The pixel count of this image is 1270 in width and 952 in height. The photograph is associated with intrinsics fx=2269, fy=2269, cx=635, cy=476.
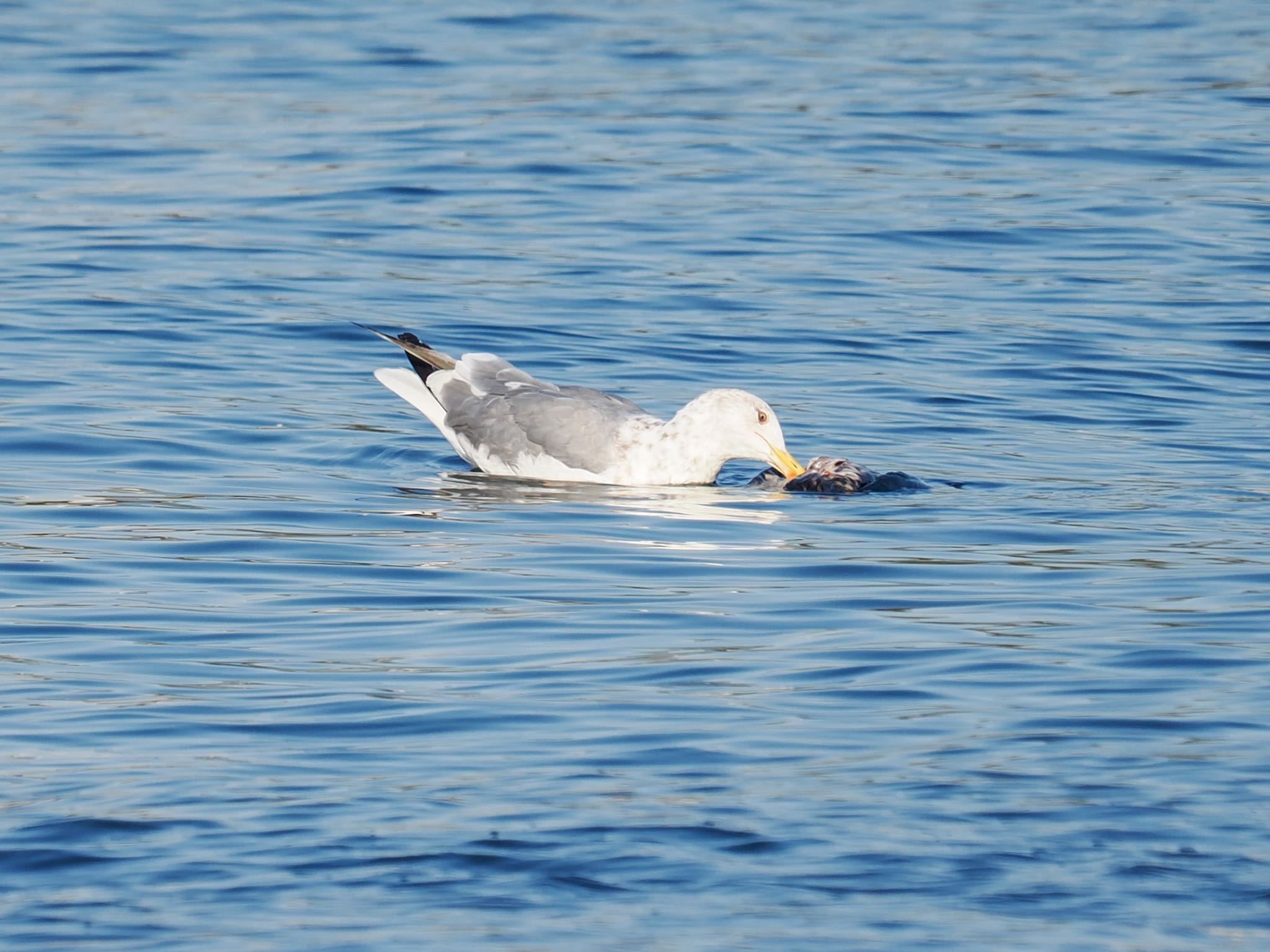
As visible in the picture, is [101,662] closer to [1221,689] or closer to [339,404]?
[1221,689]

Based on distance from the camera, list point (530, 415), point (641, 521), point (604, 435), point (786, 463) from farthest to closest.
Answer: point (530, 415), point (604, 435), point (786, 463), point (641, 521)

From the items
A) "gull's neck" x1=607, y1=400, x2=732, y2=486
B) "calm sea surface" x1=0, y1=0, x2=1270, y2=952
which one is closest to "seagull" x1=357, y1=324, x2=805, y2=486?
"gull's neck" x1=607, y1=400, x2=732, y2=486

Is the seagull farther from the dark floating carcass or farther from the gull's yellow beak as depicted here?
the dark floating carcass

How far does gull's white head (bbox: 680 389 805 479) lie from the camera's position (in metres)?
12.0

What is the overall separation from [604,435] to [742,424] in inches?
29.0

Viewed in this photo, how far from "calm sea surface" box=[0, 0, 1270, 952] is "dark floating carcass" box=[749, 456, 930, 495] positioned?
242 mm

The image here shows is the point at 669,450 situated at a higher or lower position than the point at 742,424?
lower

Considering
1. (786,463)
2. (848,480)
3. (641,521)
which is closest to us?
(641,521)

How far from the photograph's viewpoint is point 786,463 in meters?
11.9

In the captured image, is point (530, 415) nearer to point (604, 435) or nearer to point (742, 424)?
point (604, 435)

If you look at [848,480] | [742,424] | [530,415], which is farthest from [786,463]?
[530,415]

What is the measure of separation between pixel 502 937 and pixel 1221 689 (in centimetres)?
309

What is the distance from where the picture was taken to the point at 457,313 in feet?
52.1

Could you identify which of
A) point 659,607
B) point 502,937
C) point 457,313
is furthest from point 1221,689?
point 457,313
